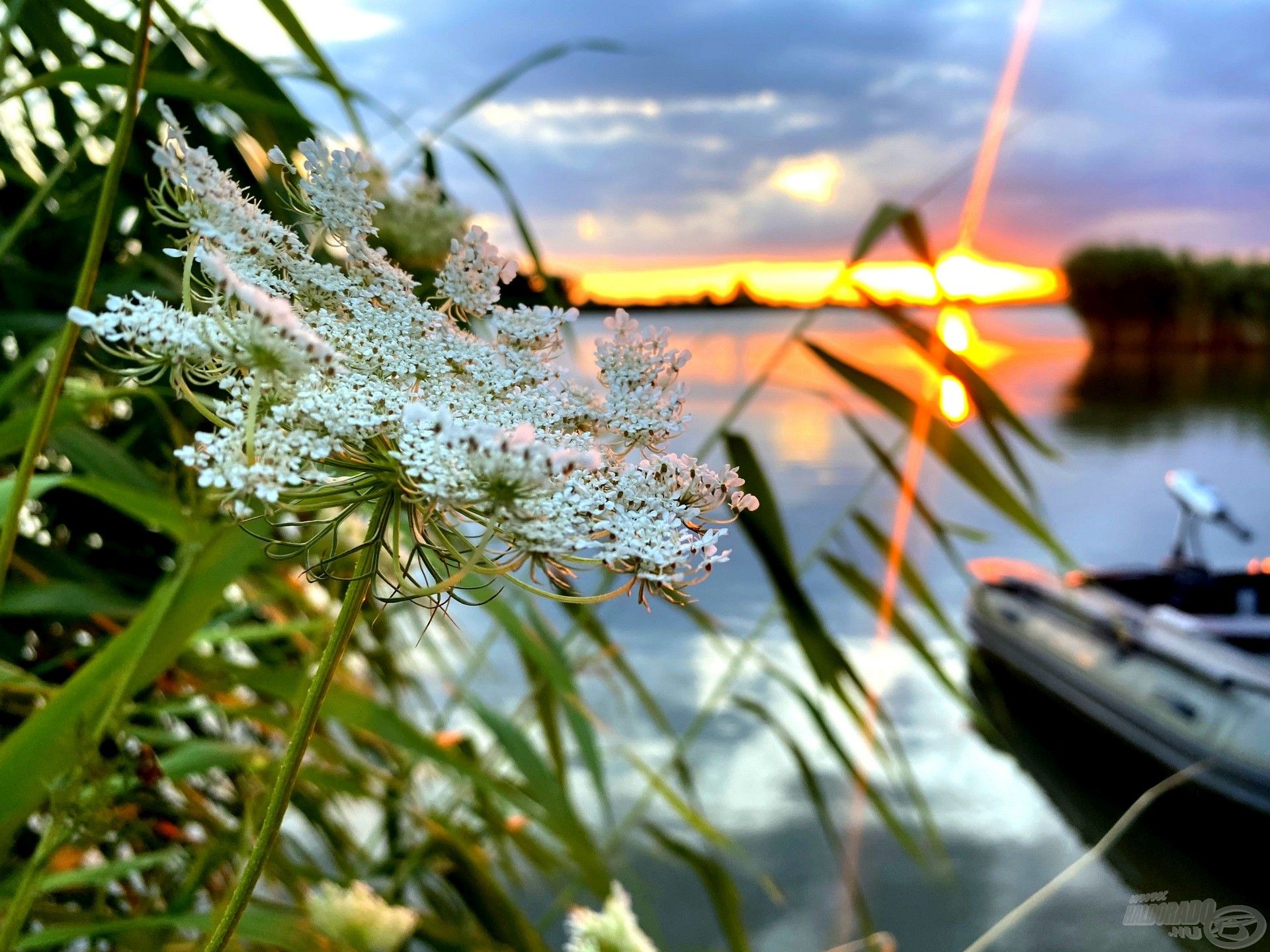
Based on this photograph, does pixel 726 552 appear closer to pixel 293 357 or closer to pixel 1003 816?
pixel 293 357

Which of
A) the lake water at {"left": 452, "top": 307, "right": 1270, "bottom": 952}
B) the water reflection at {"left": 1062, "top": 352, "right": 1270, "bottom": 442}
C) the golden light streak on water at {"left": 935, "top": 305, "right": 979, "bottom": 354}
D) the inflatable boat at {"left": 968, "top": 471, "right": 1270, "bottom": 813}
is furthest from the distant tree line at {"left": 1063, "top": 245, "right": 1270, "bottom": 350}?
the golden light streak on water at {"left": 935, "top": 305, "right": 979, "bottom": 354}

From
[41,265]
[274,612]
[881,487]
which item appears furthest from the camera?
[881,487]

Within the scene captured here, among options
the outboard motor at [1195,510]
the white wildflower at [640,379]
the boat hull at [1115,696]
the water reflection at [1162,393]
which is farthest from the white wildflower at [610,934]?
the water reflection at [1162,393]

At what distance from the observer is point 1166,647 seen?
4.25m

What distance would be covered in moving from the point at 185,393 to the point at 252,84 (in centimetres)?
54

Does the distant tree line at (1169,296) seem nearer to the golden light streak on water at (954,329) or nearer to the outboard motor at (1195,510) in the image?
the outboard motor at (1195,510)

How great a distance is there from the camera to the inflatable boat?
12.5 ft

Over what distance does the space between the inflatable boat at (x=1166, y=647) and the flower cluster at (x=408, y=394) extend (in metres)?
3.13

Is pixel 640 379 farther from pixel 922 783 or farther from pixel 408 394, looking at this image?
pixel 922 783

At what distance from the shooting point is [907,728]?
6.12 m

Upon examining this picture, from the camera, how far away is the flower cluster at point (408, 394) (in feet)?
0.75

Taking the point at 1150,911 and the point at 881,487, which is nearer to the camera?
the point at 1150,911

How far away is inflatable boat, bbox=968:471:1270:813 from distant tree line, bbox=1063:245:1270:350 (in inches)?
664

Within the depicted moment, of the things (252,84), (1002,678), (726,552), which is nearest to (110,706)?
(726,552)
